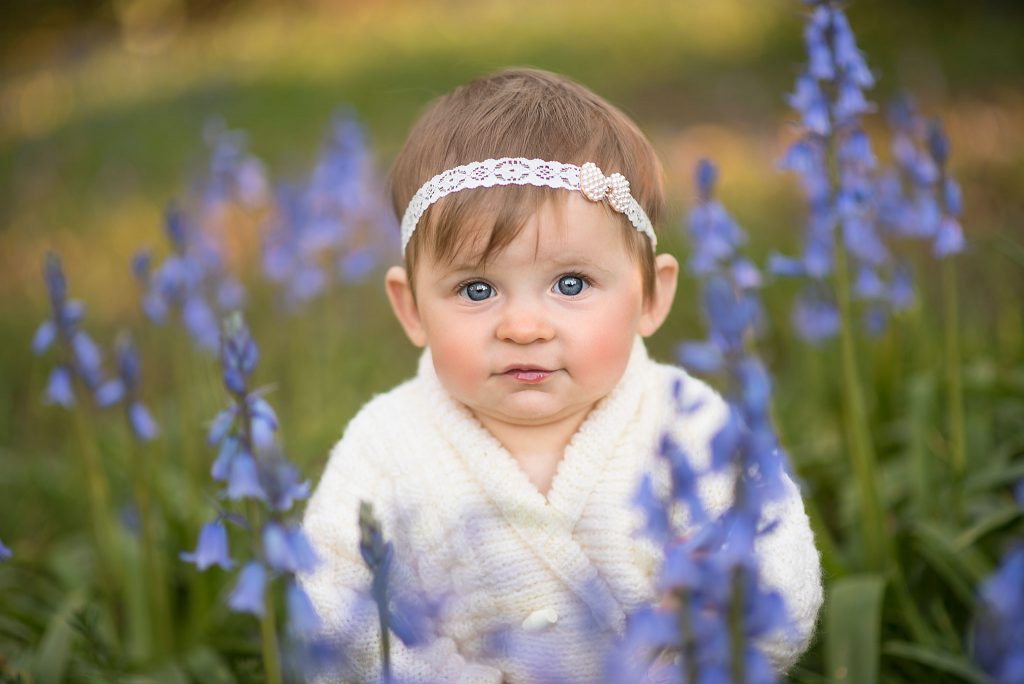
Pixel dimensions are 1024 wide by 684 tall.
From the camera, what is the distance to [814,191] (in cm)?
369

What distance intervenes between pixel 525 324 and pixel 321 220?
2.75 metres

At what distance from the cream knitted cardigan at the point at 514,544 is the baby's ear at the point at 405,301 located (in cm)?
24

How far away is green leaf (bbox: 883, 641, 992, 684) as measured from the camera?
282 cm

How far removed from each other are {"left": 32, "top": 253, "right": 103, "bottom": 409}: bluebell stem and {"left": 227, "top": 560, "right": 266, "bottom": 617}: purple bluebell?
56.0 inches

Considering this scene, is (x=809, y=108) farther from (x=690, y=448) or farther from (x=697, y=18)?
(x=697, y=18)

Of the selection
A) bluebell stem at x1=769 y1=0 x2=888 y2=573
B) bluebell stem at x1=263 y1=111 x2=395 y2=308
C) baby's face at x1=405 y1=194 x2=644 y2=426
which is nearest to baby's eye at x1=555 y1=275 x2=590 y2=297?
baby's face at x1=405 y1=194 x2=644 y2=426

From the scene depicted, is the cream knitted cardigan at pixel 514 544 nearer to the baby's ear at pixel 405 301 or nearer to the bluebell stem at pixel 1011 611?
the baby's ear at pixel 405 301

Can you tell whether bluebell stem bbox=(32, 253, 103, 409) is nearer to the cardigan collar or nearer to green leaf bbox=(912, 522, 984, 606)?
the cardigan collar

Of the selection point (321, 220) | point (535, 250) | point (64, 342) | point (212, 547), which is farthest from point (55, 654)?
point (321, 220)

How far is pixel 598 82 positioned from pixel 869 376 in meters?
8.20

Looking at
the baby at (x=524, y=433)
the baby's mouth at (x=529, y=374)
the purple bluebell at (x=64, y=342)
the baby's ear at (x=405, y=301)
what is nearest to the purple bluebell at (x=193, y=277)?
the purple bluebell at (x=64, y=342)

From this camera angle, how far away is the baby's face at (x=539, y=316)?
2627 millimetres

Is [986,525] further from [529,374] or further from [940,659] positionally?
[529,374]

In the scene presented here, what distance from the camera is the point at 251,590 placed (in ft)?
6.34
